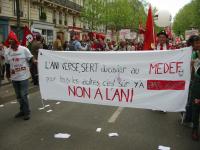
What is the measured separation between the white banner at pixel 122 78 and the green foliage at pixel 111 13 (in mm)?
37162

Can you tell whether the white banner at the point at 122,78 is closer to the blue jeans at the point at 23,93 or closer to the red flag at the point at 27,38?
the blue jeans at the point at 23,93

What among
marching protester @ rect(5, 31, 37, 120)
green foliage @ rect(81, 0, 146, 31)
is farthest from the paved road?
green foliage @ rect(81, 0, 146, 31)

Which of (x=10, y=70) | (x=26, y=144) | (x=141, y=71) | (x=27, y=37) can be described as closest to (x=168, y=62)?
(x=141, y=71)

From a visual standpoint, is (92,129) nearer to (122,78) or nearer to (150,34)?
(122,78)

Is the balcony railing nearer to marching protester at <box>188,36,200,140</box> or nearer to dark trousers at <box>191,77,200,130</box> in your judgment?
marching protester at <box>188,36,200,140</box>

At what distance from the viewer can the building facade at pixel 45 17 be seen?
29.5 meters

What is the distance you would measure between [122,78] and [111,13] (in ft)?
147

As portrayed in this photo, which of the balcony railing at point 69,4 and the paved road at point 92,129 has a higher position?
the balcony railing at point 69,4

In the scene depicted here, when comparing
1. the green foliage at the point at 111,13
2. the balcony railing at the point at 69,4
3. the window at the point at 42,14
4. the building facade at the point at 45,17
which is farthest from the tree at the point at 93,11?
the window at the point at 42,14

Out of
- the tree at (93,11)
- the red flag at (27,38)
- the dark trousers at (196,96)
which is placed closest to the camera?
the dark trousers at (196,96)

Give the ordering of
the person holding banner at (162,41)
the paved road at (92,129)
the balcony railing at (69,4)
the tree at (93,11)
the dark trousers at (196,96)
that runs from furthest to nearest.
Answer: the tree at (93,11) → the balcony railing at (69,4) → the person holding banner at (162,41) → the dark trousers at (196,96) → the paved road at (92,129)

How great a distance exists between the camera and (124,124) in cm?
726

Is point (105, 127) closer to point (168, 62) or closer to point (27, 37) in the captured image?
point (168, 62)

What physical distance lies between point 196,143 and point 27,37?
1052cm
